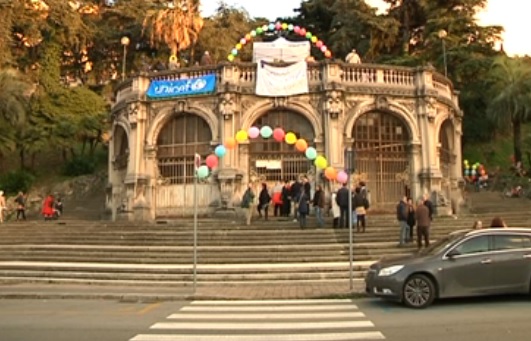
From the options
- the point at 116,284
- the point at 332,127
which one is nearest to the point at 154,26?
the point at 332,127

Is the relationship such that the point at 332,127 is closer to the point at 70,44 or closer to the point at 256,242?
the point at 256,242

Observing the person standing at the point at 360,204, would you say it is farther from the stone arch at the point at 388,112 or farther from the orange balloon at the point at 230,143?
the orange balloon at the point at 230,143

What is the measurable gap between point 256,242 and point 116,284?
517 centimetres

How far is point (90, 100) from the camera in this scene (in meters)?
46.2

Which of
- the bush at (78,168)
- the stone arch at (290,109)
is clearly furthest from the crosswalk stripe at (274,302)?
the bush at (78,168)

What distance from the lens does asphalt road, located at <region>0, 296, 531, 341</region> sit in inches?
329

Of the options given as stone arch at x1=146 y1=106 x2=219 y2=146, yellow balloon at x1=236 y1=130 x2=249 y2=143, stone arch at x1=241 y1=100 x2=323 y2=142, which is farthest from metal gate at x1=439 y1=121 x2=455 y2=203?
stone arch at x1=146 y1=106 x2=219 y2=146

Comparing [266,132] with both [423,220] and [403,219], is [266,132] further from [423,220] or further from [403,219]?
[423,220]

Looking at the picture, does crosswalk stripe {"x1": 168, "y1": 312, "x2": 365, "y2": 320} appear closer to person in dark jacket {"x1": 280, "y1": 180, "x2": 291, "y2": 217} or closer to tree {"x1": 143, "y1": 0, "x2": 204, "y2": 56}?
person in dark jacket {"x1": 280, "y1": 180, "x2": 291, "y2": 217}

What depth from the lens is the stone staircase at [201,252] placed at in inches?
632

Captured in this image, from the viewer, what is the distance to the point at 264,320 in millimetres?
9781

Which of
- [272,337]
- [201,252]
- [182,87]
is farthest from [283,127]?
[272,337]

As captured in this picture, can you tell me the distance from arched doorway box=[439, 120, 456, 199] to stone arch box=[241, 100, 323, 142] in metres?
6.62

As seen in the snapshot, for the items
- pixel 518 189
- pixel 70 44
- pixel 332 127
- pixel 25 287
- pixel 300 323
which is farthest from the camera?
pixel 70 44
